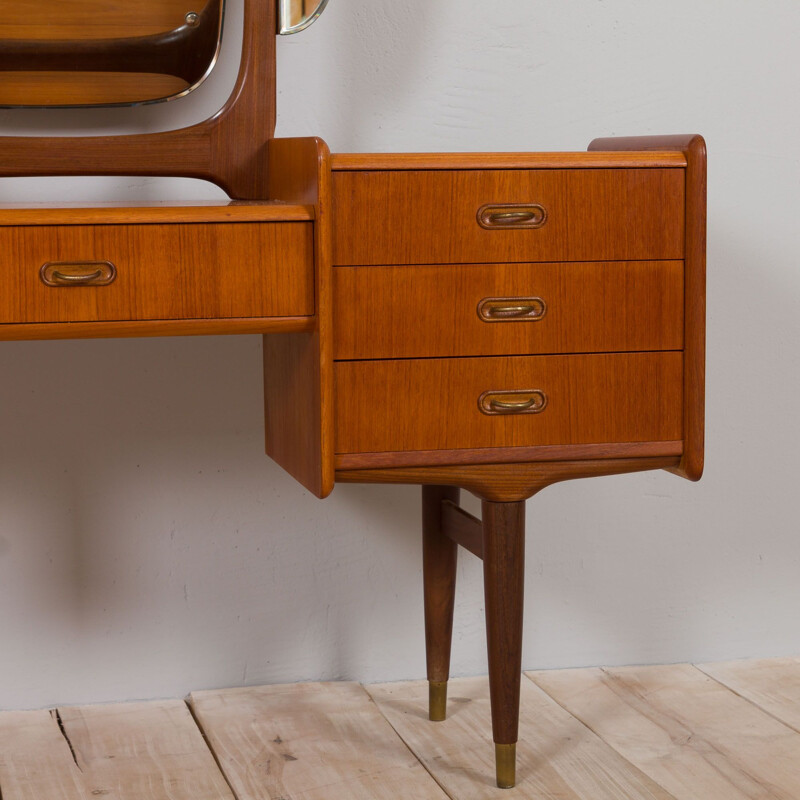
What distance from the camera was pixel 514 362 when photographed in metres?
1.52

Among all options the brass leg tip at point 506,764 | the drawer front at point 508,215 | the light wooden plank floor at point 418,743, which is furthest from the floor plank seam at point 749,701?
the drawer front at point 508,215

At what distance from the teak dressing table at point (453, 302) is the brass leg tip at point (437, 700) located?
0.88ft

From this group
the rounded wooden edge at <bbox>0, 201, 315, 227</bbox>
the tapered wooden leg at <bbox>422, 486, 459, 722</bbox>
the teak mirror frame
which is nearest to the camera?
the rounded wooden edge at <bbox>0, 201, 315, 227</bbox>

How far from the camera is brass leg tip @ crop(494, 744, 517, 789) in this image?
1.65 meters

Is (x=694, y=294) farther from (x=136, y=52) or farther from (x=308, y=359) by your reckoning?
(x=136, y=52)

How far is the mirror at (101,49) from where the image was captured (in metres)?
1.74

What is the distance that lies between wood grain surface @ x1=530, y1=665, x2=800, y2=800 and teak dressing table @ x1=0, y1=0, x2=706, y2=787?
277 mm

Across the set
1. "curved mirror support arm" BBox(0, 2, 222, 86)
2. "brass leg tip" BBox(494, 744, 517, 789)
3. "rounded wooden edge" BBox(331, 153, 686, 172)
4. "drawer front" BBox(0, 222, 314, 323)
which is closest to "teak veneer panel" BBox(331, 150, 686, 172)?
"rounded wooden edge" BBox(331, 153, 686, 172)

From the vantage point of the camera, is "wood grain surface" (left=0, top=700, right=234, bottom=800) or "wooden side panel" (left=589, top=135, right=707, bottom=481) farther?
"wood grain surface" (left=0, top=700, right=234, bottom=800)

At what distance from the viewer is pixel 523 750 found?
5.87 feet

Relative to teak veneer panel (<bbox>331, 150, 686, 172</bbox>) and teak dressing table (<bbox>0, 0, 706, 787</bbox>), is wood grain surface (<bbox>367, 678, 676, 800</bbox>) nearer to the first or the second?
teak dressing table (<bbox>0, 0, 706, 787</bbox>)

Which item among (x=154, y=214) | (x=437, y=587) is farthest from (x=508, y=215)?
(x=437, y=587)

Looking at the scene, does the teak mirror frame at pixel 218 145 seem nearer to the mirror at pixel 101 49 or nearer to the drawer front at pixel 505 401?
the mirror at pixel 101 49

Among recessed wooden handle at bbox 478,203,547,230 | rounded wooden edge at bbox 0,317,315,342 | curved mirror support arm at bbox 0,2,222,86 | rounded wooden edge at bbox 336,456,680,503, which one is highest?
curved mirror support arm at bbox 0,2,222,86
